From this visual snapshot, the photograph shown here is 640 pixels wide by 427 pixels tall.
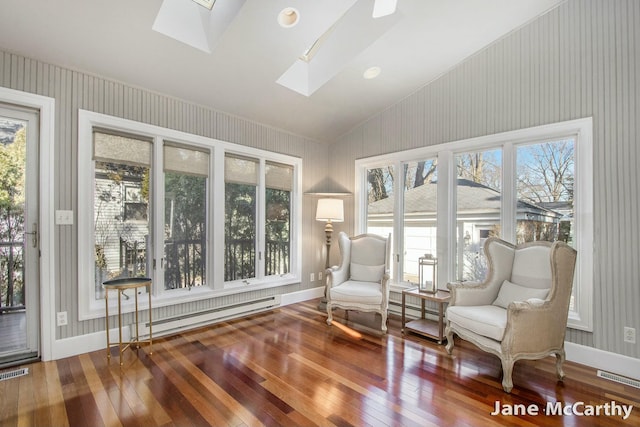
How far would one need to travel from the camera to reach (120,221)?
10.5 feet

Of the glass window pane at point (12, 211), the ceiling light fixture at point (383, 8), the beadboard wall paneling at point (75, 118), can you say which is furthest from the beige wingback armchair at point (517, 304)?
the glass window pane at point (12, 211)

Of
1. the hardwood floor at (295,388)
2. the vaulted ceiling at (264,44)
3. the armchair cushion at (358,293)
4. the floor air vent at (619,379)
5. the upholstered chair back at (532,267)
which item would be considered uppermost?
the vaulted ceiling at (264,44)

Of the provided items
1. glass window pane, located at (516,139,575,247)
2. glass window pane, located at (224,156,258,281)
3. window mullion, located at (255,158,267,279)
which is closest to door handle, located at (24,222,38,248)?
glass window pane, located at (224,156,258,281)

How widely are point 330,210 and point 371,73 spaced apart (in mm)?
1856

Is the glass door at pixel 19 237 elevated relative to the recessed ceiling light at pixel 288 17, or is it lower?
lower

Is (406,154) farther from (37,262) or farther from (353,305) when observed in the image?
(37,262)

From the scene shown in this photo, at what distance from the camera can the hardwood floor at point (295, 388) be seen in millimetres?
1979

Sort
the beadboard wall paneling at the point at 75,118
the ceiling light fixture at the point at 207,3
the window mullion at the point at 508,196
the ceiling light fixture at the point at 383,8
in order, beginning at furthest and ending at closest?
the window mullion at the point at 508,196, the ceiling light fixture at the point at 383,8, the ceiling light fixture at the point at 207,3, the beadboard wall paneling at the point at 75,118

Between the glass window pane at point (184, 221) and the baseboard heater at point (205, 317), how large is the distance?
15.3 inches

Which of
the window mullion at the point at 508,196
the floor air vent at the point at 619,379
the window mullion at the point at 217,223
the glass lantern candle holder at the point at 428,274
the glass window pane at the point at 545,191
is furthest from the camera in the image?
the window mullion at the point at 217,223

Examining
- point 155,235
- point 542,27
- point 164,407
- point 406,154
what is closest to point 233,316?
point 155,235

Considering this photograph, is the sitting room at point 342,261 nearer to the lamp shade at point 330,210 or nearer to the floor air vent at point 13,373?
the floor air vent at point 13,373

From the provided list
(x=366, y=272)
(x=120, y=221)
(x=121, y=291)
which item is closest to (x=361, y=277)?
(x=366, y=272)

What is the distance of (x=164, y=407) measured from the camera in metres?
2.07
